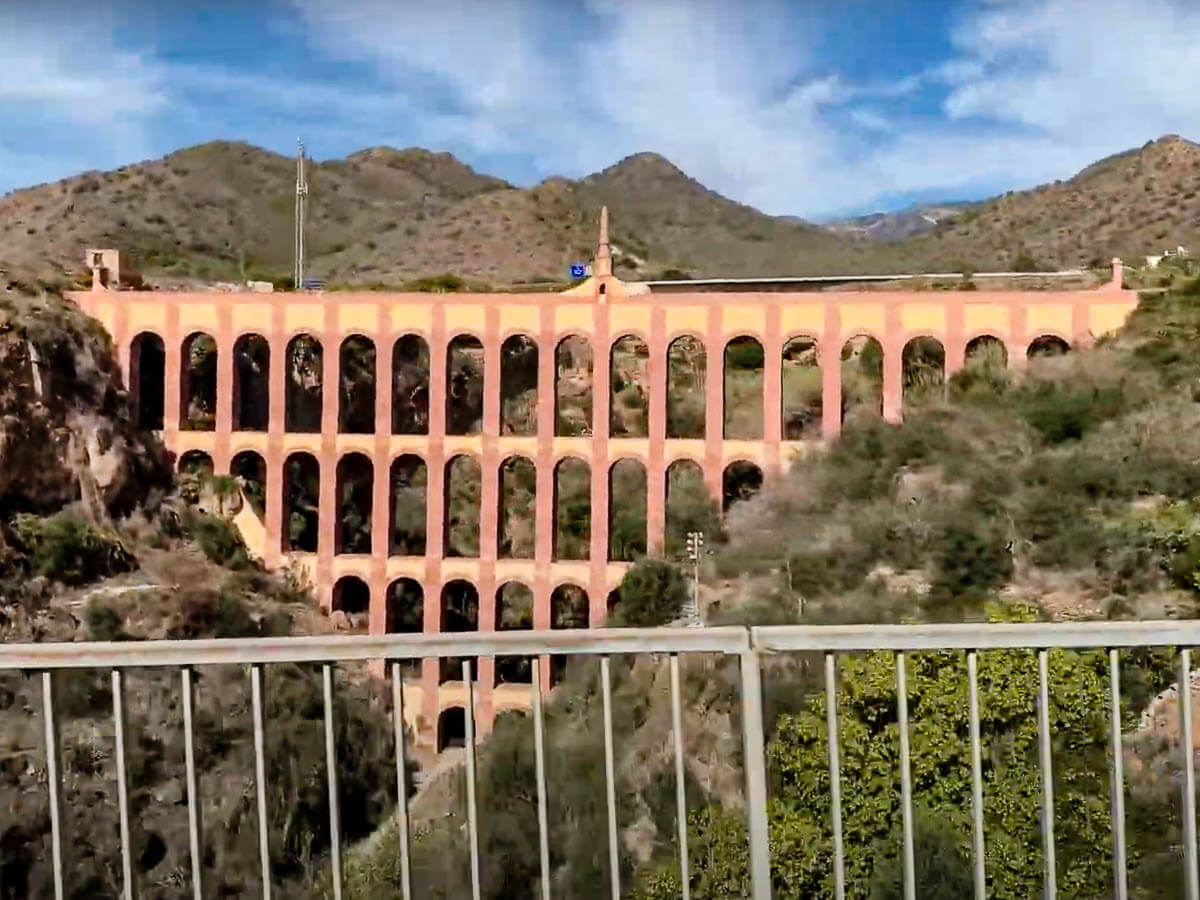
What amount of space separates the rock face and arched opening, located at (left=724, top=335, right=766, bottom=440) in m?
17.8

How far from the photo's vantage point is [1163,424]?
19172 mm

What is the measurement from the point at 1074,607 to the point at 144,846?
1117 centimetres

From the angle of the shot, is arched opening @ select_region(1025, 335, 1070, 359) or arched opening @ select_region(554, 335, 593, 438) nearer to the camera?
arched opening @ select_region(1025, 335, 1070, 359)

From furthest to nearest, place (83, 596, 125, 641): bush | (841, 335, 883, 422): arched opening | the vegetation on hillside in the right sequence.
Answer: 1. (841, 335, 883, 422): arched opening
2. (83, 596, 125, 641): bush
3. the vegetation on hillside

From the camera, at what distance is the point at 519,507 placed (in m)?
40.5

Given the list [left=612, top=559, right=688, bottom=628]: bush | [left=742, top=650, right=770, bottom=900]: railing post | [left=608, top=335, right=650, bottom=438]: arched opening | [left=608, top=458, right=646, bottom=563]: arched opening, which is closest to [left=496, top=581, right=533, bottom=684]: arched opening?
[left=608, top=458, right=646, bottom=563]: arched opening

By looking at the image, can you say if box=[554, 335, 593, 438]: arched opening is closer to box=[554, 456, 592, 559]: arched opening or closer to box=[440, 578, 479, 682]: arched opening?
box=[554, 456, 592, 559]: arched opening

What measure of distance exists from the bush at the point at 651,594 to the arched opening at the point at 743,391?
12125mm

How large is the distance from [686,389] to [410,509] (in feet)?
40.0

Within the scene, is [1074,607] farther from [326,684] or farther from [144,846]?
[326,684]

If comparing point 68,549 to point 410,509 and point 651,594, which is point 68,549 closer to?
point 651,594

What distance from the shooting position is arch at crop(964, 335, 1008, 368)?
25984mm

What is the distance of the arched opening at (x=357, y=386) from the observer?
3691 cm

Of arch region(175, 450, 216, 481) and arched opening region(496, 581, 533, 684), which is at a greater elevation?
arch region(175, 450, 216, 481)
